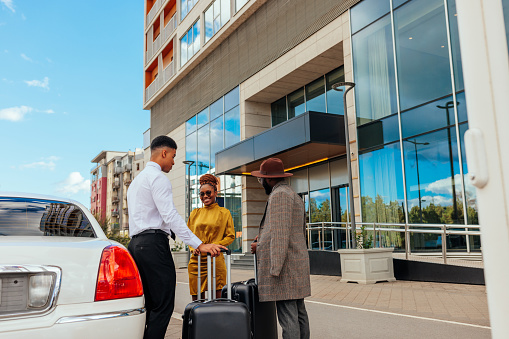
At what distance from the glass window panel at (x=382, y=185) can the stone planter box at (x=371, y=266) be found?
8.86ft

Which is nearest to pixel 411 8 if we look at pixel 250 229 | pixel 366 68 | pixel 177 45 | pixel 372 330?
pixel 366 68

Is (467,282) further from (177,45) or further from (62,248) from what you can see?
(177,45)

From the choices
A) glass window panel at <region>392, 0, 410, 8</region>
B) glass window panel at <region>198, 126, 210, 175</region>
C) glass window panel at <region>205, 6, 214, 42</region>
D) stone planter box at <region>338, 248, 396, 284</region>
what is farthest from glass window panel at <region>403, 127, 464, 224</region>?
glass window panel at <region>205, 6, 214, 42</region>

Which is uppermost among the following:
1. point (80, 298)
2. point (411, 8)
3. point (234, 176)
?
point (411, 8)

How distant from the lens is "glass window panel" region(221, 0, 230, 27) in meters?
24.1

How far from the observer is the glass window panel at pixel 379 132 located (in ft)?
47.0

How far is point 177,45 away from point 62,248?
3041 cm

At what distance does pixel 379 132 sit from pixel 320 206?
223 inches

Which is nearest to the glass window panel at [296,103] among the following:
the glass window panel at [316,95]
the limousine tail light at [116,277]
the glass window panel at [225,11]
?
the glass window panel at [316,95]

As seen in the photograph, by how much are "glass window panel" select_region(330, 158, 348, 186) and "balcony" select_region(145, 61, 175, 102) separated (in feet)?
55.1

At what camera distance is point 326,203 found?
19.2m

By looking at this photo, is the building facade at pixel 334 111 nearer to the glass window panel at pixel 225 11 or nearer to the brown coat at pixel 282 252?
the glass window panel at pixel 225 11

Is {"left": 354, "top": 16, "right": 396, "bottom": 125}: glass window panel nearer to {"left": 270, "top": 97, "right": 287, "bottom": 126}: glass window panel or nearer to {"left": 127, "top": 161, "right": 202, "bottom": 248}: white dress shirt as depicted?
{"left": 270, "top": 97, "right": 287, "bottom": 126}: glass window panel

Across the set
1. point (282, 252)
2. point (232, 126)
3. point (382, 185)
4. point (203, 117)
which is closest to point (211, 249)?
point (282, 252)
